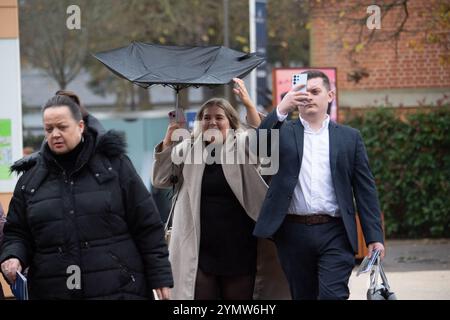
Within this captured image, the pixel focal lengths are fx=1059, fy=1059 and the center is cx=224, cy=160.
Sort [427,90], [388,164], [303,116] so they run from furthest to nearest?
1. [427,90]
2. [388,164]
3. [303,116]

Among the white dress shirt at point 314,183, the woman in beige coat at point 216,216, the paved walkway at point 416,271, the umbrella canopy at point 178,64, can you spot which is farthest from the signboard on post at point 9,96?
the white dress shirt at point 314,183

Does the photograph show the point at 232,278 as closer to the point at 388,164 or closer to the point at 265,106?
the point at 388,164

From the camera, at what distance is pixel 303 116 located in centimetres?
732

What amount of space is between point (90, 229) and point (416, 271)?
28.3 feet

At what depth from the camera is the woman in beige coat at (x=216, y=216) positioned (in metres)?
7.59

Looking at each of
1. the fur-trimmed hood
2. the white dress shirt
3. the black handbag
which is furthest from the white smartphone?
the fur-trimmed hood

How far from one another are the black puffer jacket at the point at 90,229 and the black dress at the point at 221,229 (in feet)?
5.12

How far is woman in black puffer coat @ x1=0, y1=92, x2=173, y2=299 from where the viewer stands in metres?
5.85

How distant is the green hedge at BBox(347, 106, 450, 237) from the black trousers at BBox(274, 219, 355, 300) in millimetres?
10736

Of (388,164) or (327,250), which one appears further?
(388,164)

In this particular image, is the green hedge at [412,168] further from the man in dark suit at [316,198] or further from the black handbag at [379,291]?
the black handbag at [379,291]

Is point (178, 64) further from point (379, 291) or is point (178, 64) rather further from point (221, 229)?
point (379, 291)

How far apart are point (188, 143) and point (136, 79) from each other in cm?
73
